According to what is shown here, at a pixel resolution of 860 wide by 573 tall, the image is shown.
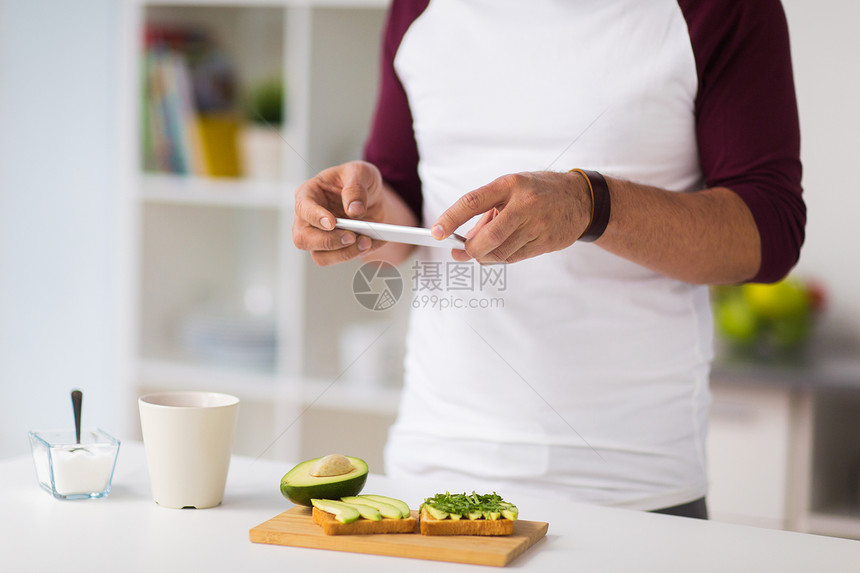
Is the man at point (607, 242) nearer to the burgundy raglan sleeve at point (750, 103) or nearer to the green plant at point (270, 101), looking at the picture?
the burgundy raglan sleeve at point (750, 103)

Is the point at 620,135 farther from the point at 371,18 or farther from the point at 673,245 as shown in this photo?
the point at 371,18

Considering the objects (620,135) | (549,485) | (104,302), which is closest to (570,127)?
(620,135)

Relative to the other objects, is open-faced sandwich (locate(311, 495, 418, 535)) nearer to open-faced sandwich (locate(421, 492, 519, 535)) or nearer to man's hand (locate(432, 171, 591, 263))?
open-faced sandwich (locate(421, 492, 519, 535))

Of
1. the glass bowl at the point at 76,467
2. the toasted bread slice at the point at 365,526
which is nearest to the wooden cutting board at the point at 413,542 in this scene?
the toasted bread slice at the point at 365,526

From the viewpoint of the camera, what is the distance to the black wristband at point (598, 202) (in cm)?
84

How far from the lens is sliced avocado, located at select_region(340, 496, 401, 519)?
2.19 feet

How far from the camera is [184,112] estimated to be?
2.15m

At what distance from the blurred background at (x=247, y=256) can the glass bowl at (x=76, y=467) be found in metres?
0.92

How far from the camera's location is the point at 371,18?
6.95 feet

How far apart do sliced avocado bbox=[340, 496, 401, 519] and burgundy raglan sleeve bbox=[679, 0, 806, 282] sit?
1.69 ft

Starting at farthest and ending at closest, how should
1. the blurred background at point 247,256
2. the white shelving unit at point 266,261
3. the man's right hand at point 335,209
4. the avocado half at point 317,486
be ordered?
the white shelving unit at point 266,261 → the blurred background at point 247,256 → the man's right hand at point 335,209 → the avocado half at point 317,486

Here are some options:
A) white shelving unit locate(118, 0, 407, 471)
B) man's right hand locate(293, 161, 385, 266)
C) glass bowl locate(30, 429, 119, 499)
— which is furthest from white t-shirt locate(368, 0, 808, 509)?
white shelving unit locate(118, 0, 407, 471)

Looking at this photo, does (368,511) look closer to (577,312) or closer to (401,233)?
(401,233)

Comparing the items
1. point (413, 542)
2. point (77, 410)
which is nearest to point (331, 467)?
point (413, 542)
